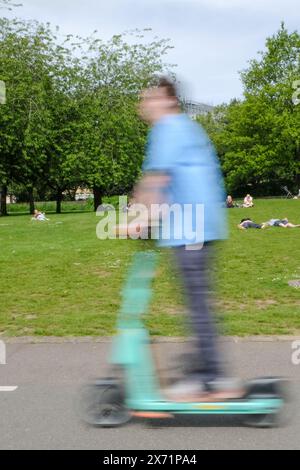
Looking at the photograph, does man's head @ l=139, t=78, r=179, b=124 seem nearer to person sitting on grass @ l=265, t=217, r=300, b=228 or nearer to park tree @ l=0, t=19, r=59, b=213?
person sitting on grass @ l=265, t=217, r=300, b=228

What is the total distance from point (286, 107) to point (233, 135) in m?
5.67

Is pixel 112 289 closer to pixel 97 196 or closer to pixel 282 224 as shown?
pixel 282 224

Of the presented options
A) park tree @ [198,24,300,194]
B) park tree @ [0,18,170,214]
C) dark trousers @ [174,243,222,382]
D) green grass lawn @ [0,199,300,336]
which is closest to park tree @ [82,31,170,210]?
park tree @ [0,18,170,214]

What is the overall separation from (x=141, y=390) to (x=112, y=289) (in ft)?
17.0

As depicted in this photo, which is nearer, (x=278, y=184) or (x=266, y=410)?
(x=266, y=410)

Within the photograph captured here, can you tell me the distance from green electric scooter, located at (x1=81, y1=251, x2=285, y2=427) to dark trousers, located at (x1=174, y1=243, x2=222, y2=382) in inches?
7.6

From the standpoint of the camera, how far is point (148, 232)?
349 centimetres

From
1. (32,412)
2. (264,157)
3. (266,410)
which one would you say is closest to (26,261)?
(32,412)

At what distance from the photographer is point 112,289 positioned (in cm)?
865

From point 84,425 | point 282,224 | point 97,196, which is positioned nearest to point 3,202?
point 97,196

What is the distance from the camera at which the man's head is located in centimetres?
363

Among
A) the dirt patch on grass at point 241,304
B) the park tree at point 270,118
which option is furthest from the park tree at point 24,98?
the dirt patch on grass at point 241,304

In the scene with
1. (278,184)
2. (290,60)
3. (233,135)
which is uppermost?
Answer: (290,60)

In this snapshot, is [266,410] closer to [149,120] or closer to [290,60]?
[149,120]
